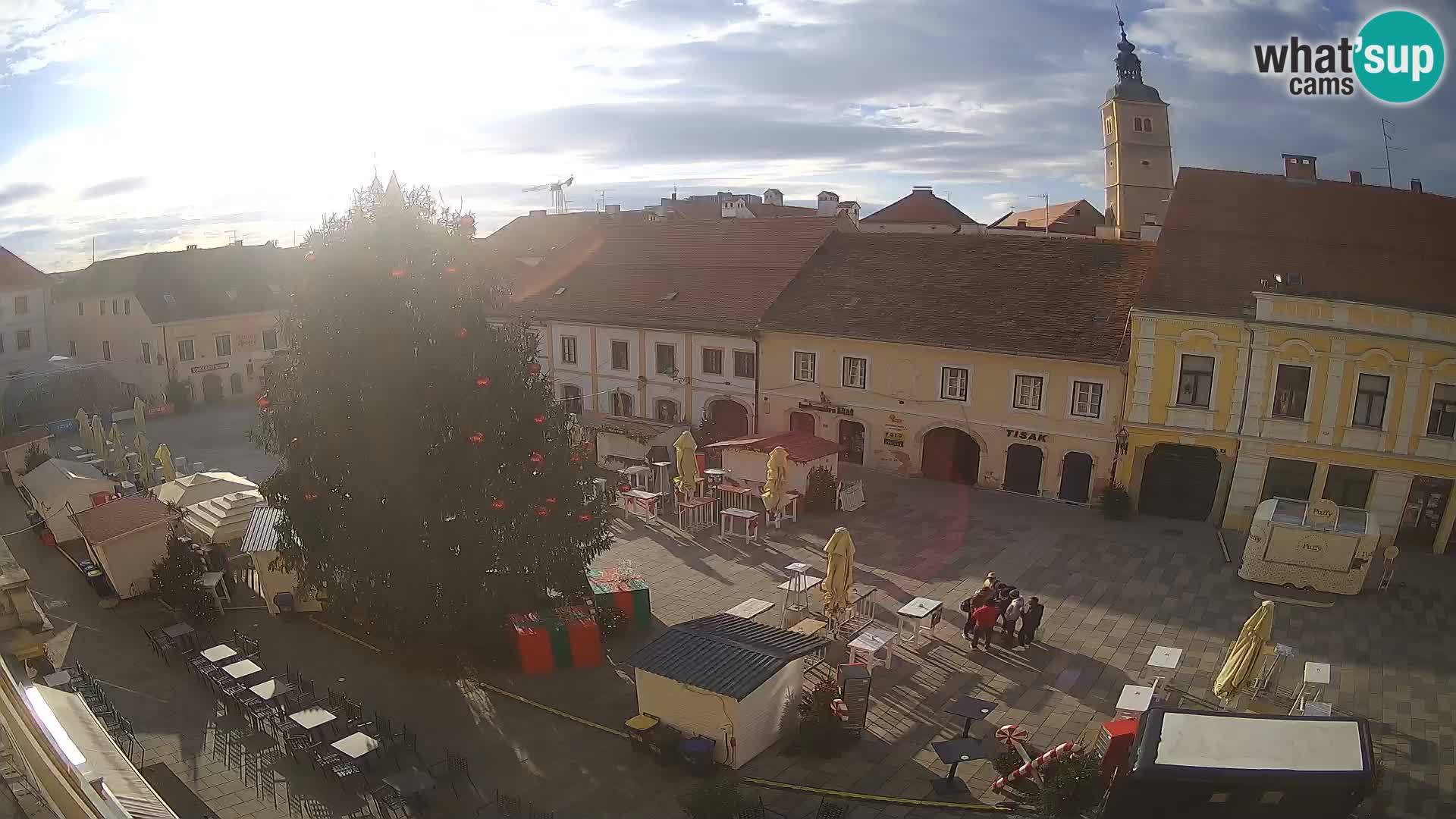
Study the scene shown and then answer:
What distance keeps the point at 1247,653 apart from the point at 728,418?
20.7 meters

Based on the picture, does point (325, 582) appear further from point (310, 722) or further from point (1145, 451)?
point (1145, 451)

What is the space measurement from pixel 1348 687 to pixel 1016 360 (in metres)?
12.8

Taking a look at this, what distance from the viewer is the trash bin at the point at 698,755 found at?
1403 centimetres

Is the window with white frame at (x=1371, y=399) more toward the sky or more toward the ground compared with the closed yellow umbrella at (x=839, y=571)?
more toward the sky

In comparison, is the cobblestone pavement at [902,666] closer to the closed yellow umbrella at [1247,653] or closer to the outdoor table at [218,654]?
the outdoor table at [218,654]

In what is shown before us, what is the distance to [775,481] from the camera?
81.6ft

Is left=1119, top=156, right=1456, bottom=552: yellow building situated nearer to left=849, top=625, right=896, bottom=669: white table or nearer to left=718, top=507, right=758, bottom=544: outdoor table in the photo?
left=718, top=507, right=758, bottom=544: outdoor table

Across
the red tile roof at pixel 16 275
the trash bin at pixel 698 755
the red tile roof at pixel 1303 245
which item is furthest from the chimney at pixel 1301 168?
the red tile roof at pixel 16 275

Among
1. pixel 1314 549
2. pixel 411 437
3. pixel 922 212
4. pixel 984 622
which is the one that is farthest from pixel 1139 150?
pixel 411 437

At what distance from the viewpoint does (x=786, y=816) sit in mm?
12984

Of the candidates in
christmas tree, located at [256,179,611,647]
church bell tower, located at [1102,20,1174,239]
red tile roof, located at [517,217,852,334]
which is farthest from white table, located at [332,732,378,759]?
church bell tower, located at [1102,20,1174,239]

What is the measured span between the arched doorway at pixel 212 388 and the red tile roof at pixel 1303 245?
42940 millimetres

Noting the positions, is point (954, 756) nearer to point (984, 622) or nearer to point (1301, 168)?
point (984, 622)

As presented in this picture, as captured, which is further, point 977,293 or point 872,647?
point 977,293
